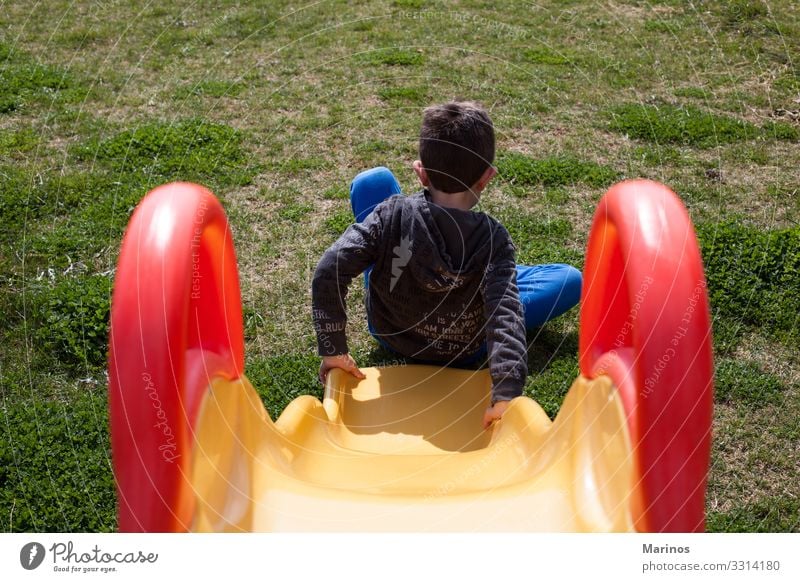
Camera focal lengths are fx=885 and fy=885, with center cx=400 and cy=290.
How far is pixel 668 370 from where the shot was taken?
1.86 meters

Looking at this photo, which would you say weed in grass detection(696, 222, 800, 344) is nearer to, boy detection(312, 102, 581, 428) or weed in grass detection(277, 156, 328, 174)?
boy detection(312, 102, 581, 428)

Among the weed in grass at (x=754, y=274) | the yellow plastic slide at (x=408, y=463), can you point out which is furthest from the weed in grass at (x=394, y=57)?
the yellow plastic slide at (x=408, y=463)

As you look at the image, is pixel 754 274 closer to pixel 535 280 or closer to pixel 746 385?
pixel 746 385

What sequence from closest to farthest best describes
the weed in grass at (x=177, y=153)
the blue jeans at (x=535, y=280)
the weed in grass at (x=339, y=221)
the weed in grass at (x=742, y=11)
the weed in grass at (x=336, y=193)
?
the blue jeans at (x=535, y=280), the weed in grass at (x=339, y=221), the weed in grass at (x=336, y=193), the weed in grass at (x=177, y=153), the weed in grass at (x=742, y=11)

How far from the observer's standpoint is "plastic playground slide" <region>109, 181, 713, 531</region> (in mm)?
1853

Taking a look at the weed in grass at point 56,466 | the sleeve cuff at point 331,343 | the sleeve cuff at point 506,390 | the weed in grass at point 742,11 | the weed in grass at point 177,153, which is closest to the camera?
the sleeve cuff at point 506,390

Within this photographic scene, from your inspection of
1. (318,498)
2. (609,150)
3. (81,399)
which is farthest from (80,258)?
(609,150)

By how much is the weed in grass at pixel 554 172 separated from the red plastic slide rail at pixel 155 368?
2536 mm

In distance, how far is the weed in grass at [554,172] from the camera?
443 centimetres

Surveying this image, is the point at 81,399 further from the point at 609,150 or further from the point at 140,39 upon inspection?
the point at 140,39

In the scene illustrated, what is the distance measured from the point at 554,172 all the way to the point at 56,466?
108 inches

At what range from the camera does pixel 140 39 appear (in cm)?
605

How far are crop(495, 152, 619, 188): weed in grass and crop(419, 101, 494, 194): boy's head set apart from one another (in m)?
1.86

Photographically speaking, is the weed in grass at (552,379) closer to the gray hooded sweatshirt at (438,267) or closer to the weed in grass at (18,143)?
the gray hooded sweatshirt at (438,267)
